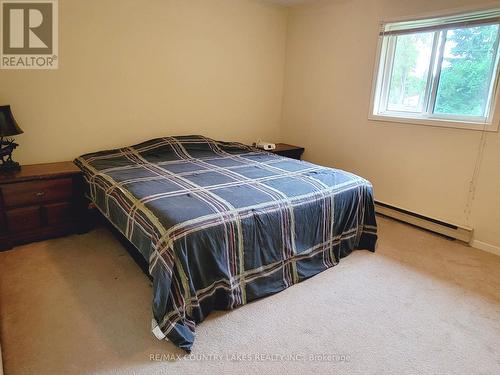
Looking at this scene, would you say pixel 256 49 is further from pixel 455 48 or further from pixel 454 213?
pixel 454 213

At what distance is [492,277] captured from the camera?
236 centimetres

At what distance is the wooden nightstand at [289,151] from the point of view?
3.87 m

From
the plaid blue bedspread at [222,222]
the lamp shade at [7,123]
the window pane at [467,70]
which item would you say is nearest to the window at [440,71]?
the window pane at [467,70]

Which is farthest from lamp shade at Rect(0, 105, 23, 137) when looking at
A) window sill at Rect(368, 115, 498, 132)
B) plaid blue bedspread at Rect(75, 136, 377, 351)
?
window sill at Rect(368, 115, 498, 132)

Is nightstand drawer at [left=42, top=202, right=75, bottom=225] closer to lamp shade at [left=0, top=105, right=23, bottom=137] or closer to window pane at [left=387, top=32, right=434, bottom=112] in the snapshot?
lamp shade at [left=0, top=105, right=23, bottom=137]

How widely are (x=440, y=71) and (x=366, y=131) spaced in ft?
2.72

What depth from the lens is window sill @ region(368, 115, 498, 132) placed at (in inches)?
103

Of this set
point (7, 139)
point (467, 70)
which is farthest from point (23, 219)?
point (467, 70)

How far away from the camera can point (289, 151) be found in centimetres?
394

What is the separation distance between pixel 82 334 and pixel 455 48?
3417 mm

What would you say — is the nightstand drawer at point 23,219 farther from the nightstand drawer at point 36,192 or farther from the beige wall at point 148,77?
the beige wall at point 148,77

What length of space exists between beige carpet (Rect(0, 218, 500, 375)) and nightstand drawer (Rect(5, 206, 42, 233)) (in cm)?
16

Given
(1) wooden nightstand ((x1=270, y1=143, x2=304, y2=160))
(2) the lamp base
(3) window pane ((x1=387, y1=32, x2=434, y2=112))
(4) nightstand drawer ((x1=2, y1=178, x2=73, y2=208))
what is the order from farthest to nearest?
(1) wooden nightstand ((x1=270, y1=143, x2=304, y2=160)) < (3) window pane ((x1=387, y1=32, x2=434, y2=112)) < (2) the lamp base < (4) nightstand drawer ((x1=2, y1=178, x2=73, y2=208))

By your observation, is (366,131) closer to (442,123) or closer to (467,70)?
(442,123)
